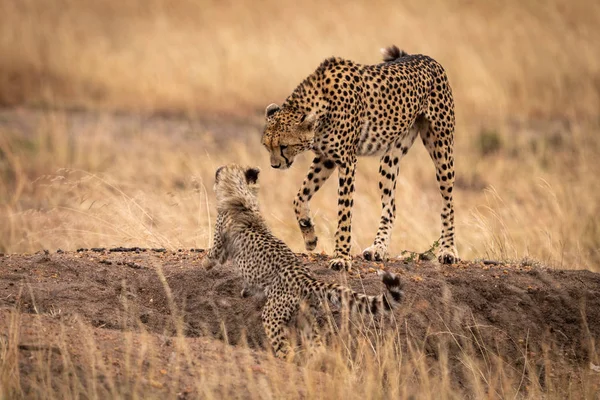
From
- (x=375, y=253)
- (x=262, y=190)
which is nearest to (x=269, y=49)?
(x=262, y=190)

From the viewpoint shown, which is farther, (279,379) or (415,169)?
(415,169)

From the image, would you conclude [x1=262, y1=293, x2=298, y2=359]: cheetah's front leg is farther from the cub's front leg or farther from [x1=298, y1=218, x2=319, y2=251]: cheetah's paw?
[x1=298, y1=218, x2=319, y2=251]: cheetah's paw

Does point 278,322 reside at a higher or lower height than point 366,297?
lower

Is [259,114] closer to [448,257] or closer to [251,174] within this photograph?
[448,257]

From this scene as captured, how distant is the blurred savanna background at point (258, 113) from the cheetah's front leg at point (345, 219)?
1.42m

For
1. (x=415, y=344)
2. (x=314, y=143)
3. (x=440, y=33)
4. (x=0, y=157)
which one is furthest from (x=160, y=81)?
(x=415, y=344)

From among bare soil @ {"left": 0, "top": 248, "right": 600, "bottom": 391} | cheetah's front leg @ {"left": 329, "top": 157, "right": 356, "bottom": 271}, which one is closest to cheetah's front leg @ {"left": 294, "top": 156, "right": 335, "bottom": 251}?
bare soil @ {"left": 0, "top": 248, "right": 600, "bottom": 391}

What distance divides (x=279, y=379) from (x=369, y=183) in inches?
235

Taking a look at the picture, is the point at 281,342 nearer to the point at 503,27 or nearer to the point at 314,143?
the point at 314,143

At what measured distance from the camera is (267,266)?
475 centimetres

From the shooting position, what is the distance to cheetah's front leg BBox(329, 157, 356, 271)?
532 cm

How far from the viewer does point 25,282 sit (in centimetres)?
500

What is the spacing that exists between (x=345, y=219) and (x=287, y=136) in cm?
57

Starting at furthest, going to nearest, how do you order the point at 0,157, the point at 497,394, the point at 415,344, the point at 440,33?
the point at 440,33
the point at 0,157
the point at 415,344
the point at 497,394
